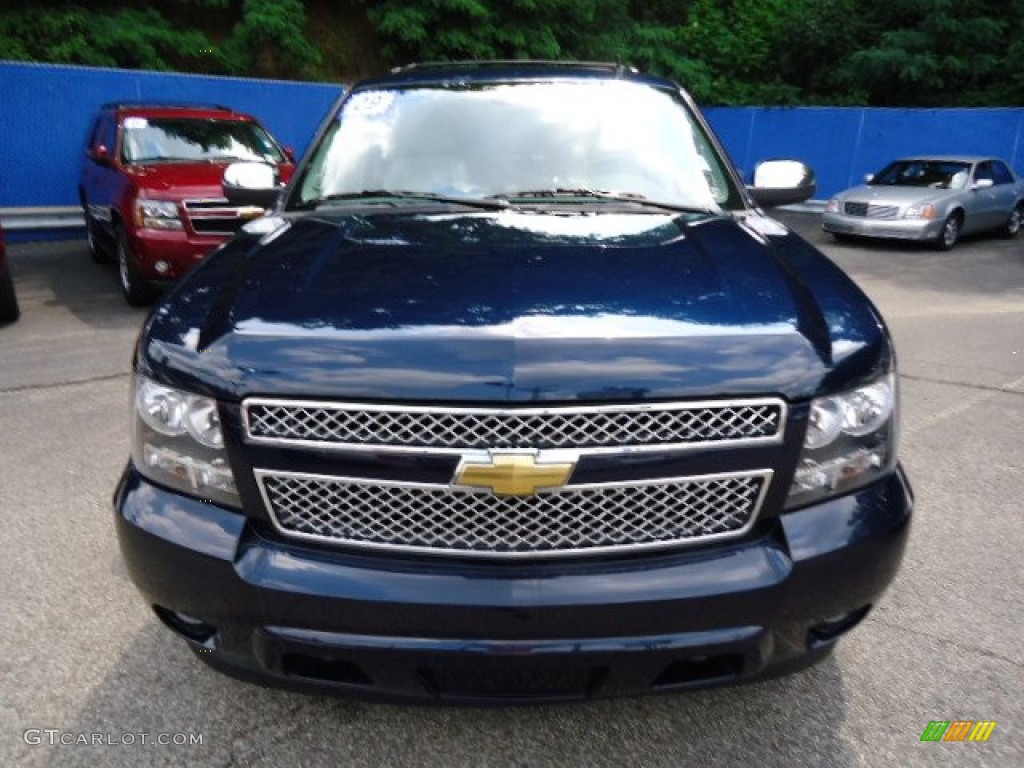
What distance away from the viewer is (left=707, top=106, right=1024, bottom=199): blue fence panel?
18000 mm

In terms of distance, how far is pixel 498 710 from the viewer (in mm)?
2393

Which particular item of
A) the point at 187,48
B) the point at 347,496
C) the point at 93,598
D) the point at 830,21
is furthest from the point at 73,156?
the point at 830,21

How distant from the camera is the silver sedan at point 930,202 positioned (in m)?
13.2

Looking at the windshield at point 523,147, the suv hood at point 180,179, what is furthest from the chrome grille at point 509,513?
the suv hood at point 180,179

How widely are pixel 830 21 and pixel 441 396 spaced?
26736 millimetres

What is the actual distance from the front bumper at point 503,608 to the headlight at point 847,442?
Answer: 0.20ft

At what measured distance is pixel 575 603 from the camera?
73.6 inches

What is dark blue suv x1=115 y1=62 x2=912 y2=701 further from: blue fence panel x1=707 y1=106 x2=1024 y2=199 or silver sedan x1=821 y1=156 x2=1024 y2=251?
blue fence panel x1=707 y1=106 x2=1024 y2=199

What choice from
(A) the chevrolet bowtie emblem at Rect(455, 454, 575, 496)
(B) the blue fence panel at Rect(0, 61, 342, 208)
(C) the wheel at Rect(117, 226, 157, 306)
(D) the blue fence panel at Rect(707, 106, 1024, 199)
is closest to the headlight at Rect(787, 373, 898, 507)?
(A) the chevrolet bowtie emblem at Rect(455, 454, 575, 496)

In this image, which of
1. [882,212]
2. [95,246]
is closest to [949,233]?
[882,212]

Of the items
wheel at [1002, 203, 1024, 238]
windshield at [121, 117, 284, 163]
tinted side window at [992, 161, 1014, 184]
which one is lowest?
wheel at [1002, 203, 1024, 238]

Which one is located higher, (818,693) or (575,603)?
(575,603)

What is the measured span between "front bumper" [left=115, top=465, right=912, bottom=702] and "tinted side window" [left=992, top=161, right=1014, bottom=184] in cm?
1524

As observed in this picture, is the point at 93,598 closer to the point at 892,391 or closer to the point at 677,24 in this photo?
the point at 892,391
